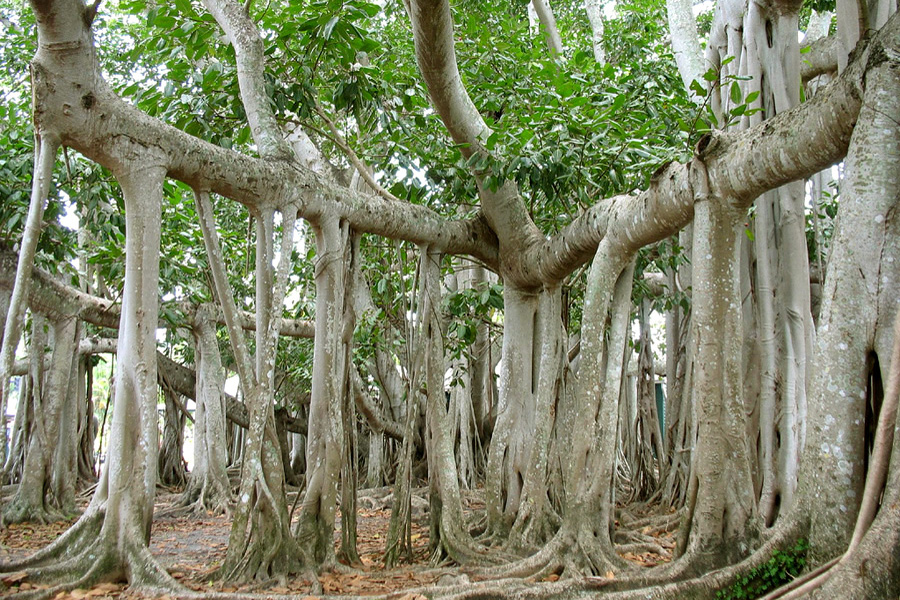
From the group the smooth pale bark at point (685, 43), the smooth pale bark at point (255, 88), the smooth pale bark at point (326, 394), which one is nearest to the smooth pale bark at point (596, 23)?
the smooth pale bark at point (685, 43)

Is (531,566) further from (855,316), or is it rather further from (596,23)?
(596,23)

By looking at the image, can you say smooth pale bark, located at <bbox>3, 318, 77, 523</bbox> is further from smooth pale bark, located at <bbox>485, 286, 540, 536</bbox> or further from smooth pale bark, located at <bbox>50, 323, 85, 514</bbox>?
smooth pale bark, located at <bbox>485, 286, 540, 536</bbox>

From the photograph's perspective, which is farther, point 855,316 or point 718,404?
point 718,404

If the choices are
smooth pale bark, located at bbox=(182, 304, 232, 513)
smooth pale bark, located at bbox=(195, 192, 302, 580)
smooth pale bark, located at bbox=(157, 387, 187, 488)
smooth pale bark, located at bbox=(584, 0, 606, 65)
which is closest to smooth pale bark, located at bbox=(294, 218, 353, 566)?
smooth pale bark, located at bbox=(195, 192, 302, 580)

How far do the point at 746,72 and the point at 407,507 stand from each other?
10.4ft

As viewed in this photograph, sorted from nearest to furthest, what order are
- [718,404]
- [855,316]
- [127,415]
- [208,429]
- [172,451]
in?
[855,316]
[718,404]
[127,415]
[208,429]
[172,451]

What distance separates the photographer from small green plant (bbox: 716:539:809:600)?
8.36ft

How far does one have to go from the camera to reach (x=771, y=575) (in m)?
2.60

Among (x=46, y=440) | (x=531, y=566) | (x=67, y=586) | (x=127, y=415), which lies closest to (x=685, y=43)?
(x=531, y=566)

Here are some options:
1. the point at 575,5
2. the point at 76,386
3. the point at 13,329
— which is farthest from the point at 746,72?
the point at 76,386

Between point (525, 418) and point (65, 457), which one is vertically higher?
point (525, 418)

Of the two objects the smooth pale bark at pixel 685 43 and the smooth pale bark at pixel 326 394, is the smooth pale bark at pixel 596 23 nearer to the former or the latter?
the smooth pale bark at pixel 685 43

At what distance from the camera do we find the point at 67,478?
22.9ft

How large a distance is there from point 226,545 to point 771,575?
4.12 m
